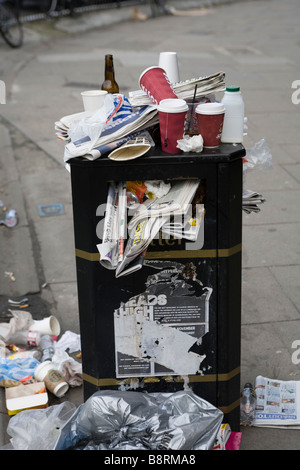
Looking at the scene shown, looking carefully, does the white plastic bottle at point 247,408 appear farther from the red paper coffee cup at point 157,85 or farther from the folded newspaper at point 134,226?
the red paper coffee cup at point 157,85

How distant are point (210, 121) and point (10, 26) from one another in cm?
1279

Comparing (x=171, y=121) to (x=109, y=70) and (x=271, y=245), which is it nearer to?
(x=109, y=70)

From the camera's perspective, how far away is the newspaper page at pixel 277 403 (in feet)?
11.3

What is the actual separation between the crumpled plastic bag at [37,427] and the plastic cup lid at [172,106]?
1542mm

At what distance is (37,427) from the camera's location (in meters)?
3.16

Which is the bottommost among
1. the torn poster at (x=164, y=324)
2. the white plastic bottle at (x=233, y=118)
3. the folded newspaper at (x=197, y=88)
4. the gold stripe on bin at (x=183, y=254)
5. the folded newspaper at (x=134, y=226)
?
the torn poster at (x=164, y=324)

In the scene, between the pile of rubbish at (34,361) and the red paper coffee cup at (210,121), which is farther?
the pile of rubbish at (34,361)

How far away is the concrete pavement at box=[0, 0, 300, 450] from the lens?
4.48m

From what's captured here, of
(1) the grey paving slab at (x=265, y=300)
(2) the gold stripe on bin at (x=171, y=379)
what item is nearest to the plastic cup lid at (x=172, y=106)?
(2) the gold stripe on bin at (x=171, y=379)

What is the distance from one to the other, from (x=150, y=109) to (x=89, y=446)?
152 cm

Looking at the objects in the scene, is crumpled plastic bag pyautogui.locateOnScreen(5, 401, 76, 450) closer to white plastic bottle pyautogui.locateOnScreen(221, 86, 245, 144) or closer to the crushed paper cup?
the crushed paper cup

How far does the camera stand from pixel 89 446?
9.36 ft

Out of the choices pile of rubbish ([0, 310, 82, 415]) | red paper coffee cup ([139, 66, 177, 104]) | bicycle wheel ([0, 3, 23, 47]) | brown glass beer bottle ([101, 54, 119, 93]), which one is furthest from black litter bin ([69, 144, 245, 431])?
bicycle wheel ([0, 3, 23, 47])
